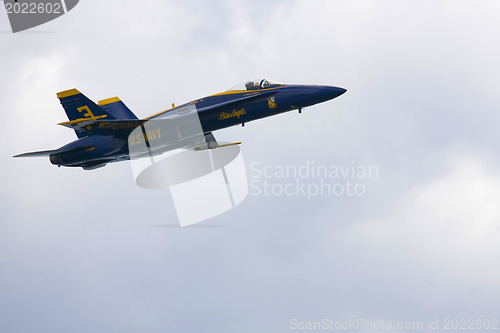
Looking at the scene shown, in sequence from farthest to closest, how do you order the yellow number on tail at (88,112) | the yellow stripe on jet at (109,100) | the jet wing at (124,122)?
the yellow stripe on jet at (109,100) < the yellow number on tail at (88,112) < the jet wing at (124,122)

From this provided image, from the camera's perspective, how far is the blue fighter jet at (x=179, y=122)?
40.2 m

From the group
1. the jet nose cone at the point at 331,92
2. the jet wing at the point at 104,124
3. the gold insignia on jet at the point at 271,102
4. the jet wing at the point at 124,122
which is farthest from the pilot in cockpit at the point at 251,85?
the jet wing at the point at 104,124

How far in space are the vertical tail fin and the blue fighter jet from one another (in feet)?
3.55

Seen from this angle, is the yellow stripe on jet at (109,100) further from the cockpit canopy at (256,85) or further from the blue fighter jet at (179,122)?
the cockpit canopy at (256,85)

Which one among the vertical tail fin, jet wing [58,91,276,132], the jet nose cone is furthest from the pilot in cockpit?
the vertical tail fin

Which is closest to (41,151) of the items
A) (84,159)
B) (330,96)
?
(84,159)

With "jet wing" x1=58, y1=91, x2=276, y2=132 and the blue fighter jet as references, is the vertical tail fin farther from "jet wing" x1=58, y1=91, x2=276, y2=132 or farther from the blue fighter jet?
"jet wing" x1=58, y1=91, x2=276, y2=132

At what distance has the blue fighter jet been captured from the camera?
4016 centimetres

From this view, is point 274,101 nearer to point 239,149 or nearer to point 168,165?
point 239,149

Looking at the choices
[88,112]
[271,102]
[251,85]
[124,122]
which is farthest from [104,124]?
[271,102]

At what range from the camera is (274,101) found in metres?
40.3

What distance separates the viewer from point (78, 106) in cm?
4400

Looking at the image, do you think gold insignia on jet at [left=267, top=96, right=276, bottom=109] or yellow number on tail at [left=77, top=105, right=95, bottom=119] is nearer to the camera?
gold insignia on jet at [left=267, top=96, right=276, bottom=109]

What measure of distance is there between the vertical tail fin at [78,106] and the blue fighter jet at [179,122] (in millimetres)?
1081
